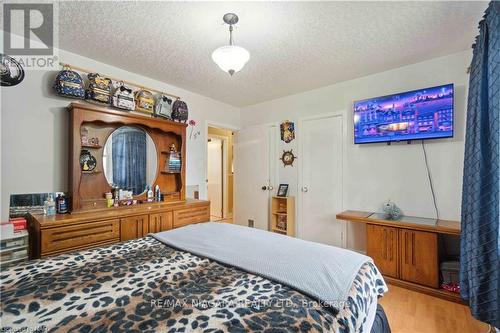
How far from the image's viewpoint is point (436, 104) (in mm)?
2393

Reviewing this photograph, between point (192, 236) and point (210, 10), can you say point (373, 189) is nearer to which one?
point (192, 236)

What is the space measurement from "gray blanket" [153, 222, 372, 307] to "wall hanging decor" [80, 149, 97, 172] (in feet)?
4.48

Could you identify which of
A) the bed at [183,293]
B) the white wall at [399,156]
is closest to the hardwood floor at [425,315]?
the bed at [183,293]

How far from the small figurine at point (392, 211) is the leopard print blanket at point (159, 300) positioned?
1559 millimetres

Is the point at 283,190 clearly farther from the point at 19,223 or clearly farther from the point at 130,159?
the point at 19,223

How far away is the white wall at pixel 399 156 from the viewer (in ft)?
7.96

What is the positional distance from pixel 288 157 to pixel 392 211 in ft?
5.43

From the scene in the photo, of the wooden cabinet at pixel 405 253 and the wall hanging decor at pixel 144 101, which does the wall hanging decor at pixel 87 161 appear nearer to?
the wall hanging decor at pixel 144 101

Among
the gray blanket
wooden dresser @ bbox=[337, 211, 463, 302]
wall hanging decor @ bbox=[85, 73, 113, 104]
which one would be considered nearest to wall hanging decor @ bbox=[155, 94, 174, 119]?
wall hanging decor @ bbox=[85, 73, 113, 104]

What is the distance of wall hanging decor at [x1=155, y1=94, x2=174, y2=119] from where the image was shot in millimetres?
3023

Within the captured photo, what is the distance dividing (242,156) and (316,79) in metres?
1.86

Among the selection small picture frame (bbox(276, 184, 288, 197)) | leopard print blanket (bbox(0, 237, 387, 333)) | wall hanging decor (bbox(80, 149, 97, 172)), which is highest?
wall hanging decor (bbox(80, 149, 97, 172))

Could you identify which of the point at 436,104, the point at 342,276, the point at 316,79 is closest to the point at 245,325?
the point at 342,276

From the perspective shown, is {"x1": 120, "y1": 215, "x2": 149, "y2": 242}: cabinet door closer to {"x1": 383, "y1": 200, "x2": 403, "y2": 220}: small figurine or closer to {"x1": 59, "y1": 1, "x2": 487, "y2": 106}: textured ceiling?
{"x1": 59, "y1": 1, "x2": 487, "y2": 106}: textured ceiling
